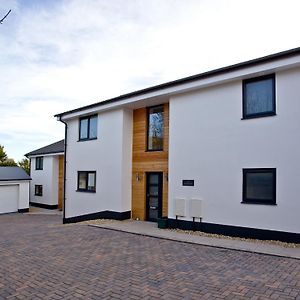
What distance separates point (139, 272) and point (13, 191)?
20.4m

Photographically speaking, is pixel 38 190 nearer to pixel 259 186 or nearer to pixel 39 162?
pixel 39 162

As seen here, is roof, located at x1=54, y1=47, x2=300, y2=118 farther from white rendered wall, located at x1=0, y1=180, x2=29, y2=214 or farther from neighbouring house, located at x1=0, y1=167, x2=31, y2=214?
white rendered wall, located at x1=0, y1=180, x2=29, y2=214

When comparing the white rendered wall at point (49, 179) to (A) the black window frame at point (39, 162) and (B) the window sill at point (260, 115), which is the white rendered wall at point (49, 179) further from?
(B) the window sill at point (260, 115)

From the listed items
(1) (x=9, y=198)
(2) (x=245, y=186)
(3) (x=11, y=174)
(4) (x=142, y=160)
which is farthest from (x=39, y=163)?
(2) (x=245, y=186)

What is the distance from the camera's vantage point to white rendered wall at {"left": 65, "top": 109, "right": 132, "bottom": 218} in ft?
41.3

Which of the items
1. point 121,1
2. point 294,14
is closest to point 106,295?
point 121,1

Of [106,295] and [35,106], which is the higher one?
[35,106]

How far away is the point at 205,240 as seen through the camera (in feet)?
27.4

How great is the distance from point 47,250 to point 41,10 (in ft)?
17.8

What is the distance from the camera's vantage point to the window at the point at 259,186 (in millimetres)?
8367

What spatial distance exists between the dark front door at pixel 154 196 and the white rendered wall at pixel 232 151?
3.86 ft

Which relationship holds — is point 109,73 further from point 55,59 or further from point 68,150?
point 68,150

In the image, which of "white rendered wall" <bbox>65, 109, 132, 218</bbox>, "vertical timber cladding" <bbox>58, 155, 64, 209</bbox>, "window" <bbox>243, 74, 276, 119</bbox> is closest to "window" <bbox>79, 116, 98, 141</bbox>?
"white rendered wall" <bbox>65, 109, 132, 218</bbox>

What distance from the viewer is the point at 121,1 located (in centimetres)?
896
